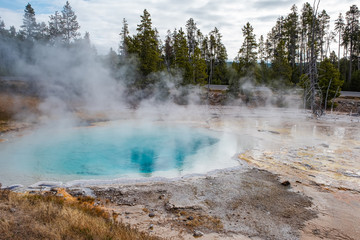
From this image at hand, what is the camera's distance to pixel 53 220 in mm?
4051

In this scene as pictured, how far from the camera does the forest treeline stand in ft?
73.4

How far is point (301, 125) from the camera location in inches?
622

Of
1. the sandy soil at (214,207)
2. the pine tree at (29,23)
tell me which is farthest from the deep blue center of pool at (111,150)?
the pine tree at (29,23)

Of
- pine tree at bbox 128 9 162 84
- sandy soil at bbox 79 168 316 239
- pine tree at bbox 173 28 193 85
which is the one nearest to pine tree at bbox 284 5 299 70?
pine tree at bbox 173 28 193 85

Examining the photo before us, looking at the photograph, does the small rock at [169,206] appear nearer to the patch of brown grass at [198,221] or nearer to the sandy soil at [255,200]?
the sandy soil at [255,200]

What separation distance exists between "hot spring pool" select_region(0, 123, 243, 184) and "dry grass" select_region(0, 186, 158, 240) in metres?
2.27

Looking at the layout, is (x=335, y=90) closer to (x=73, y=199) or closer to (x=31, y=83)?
(x=73, y=199)

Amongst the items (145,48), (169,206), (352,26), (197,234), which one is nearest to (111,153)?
(169,206)

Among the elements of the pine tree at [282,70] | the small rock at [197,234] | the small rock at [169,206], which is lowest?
the small rock at [197,234]

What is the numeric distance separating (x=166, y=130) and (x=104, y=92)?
10.2 m

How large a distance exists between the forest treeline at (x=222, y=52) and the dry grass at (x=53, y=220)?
50.4 ft

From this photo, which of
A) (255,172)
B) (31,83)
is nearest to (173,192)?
(255,172)

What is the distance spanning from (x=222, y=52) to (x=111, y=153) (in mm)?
31901

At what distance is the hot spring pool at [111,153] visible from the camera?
7650mm
